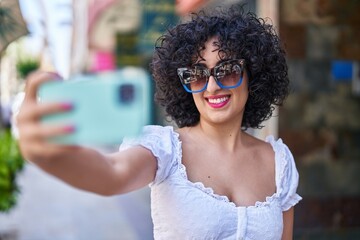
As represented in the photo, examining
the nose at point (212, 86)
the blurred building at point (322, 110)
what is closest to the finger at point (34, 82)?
the nose at point (212, 86)

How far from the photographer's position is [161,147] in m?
1.51

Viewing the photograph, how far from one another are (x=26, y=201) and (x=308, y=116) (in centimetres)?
476

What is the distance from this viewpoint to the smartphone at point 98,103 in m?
0.89

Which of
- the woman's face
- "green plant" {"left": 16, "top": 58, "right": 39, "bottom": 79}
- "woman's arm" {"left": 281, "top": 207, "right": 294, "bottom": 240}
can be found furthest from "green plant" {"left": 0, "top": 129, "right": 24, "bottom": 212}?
"green plant" {"left": 16, "top": 58, "right": 39, "bottom": 79}

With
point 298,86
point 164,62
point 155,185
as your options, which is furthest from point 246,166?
point 298,86

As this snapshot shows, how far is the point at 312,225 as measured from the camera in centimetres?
518

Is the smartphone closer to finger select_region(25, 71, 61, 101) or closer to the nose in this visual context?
finger select_region(25, 71, 61, 101)

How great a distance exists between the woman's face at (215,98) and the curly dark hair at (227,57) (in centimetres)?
2

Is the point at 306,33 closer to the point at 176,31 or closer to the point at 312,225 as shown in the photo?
the point at 312,225

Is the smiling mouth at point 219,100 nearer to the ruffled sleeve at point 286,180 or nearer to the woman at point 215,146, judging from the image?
the woman at point 215,146

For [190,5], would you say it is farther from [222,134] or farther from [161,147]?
[161,147]

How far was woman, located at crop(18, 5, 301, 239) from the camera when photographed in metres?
1.50

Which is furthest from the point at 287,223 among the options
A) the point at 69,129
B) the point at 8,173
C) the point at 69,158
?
the point at 8,173

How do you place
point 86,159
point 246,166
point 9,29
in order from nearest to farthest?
point 86,159 → point 246,166 → point 9,29
